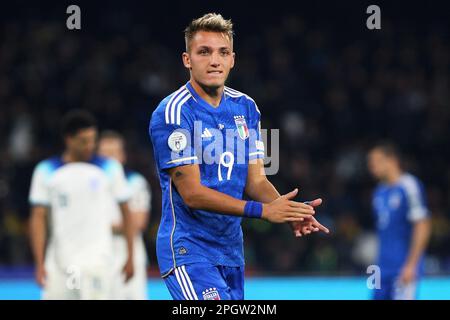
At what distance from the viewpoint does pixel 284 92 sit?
654 inches

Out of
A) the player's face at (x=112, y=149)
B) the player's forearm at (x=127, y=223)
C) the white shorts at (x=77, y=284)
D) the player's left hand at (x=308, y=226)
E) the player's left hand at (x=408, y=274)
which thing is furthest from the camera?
the player's face at (x=112, y=149)

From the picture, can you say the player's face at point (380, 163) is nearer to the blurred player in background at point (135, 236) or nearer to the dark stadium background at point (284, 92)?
the blurred player in background at point (135, 236)

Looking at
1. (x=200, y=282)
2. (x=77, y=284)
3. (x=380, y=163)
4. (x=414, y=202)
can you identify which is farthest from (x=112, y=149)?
(x=200, y=282)

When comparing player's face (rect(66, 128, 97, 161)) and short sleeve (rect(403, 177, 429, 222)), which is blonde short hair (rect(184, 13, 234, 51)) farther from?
short sleeve (rect(403, 177, 429, 222))

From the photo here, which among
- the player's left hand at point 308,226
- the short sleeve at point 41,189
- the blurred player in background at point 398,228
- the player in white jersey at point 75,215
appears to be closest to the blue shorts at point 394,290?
the blurred player in background at point 398,228

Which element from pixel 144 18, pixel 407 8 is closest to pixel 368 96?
pixel 407 8

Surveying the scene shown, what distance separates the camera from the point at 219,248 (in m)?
5.04

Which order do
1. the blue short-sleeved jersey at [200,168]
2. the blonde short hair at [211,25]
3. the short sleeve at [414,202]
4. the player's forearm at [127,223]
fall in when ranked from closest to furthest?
the blue short-sleeved jersey at [200,168], the blonde short hair at [211,25], the player's forearm at [127,223], the short sleeve at [414,202]

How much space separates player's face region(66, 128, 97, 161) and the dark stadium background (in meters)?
5.89

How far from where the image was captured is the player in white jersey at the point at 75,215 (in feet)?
25.6

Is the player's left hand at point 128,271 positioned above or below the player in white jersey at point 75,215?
below

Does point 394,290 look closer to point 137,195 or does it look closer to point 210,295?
point 137,195
